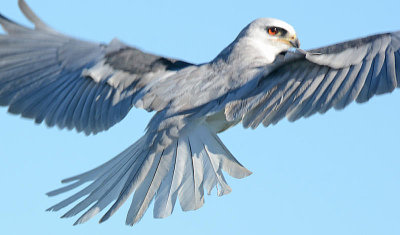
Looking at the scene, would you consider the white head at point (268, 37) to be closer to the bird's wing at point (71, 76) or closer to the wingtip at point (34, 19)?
the bird's wing at point (71, 76)

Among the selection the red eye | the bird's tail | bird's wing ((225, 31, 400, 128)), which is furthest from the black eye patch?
the bird's tail

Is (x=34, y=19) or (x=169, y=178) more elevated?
(x=34, y=19)

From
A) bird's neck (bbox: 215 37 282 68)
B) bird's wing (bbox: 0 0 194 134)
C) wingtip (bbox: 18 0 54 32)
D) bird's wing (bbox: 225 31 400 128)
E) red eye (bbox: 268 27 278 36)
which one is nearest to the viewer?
bird's wing (bbox: 225 31 400 128)

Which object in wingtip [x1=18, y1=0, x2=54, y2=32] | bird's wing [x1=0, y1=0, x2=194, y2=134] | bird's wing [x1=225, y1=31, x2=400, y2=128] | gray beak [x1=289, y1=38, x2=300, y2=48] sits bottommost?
bird's wing [x1=225, y1=31, x2=400, y2=128]

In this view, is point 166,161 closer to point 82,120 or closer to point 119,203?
point 119,203

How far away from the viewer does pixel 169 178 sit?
18.0ft

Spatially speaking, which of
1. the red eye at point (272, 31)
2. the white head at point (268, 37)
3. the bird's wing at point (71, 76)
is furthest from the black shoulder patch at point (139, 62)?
the red eye at point (272, 31)

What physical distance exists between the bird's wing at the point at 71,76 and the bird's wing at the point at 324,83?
829 mm

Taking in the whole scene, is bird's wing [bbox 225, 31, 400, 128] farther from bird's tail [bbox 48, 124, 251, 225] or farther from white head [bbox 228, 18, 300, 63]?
white head [bbox 228, 18, 300, 63]

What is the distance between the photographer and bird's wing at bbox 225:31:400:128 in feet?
17.4

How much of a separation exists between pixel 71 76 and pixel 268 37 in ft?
5.84

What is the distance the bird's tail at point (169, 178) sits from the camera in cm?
537

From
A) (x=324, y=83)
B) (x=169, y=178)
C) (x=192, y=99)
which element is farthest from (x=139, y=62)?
(x=324, y=83)

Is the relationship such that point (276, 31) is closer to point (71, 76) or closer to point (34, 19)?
point (71, 76)
